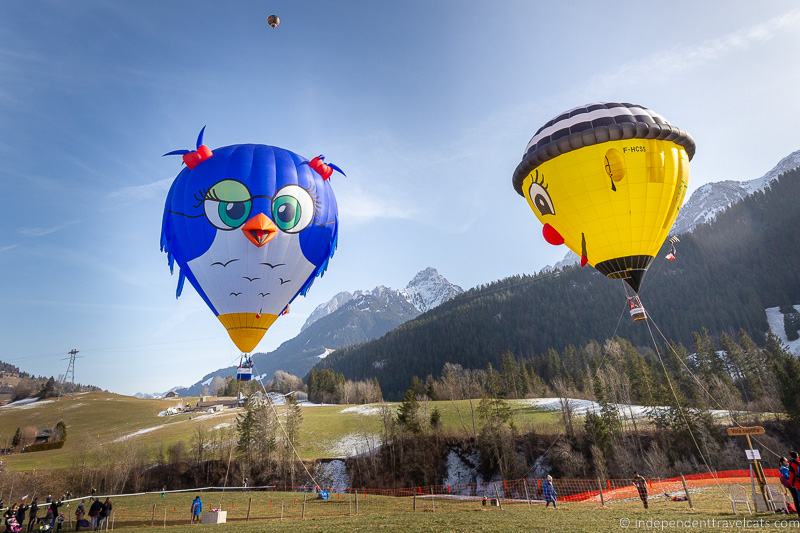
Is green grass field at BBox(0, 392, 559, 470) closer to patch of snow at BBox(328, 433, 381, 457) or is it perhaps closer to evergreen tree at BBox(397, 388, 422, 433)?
patch of snow at BBox(328, 433, 381, 457)

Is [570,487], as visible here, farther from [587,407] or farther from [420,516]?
[420,516]

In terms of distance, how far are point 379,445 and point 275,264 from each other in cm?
5402

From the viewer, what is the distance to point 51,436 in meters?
88.4

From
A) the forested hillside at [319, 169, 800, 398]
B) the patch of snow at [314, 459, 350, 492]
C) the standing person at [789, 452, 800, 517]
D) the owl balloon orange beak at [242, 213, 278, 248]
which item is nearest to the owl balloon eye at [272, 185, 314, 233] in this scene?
the owl balloon orange beak at [242, 213, 278, 248]

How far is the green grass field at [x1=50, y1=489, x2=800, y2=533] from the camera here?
1214 centimetres

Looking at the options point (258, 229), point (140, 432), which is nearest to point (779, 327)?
point (258, 229)

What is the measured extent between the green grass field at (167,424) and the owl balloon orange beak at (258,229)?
52927 mm

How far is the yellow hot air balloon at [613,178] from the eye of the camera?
1416 centimetres

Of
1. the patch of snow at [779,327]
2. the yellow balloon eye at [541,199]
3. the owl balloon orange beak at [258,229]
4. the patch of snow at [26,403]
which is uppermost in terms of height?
the patch of snow at [779,327]

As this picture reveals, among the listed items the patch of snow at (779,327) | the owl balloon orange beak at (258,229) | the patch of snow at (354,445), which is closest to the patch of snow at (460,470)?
the patch of snow at (354,445)

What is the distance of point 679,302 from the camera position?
163000 mm

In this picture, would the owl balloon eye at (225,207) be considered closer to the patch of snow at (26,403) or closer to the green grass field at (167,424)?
the green grass field at (167,424)

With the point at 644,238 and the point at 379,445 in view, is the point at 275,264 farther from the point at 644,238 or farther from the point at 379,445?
the point at 379,445

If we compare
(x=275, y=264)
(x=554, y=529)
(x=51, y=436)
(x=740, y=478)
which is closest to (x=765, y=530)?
(x=554, y=529)
